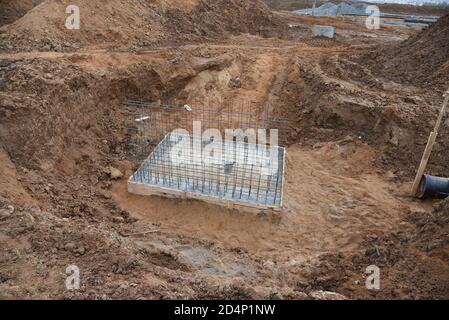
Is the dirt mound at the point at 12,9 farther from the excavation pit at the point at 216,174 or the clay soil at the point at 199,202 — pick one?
the excavation pit at the point at 216,174

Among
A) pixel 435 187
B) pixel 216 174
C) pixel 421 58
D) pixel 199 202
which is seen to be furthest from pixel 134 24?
pixel 435 187

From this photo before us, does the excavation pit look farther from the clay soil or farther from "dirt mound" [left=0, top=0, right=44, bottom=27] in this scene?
"dirt mound" [left=0, top=0, right=44, bottom=27]

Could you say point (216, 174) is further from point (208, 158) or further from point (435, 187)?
point (435, 187)

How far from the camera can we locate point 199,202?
6.21 metres

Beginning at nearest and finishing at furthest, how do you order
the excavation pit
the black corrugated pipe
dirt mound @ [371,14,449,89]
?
the excavation pit
the black corrugated pipe
dirt mound @ [371,14,449,89]

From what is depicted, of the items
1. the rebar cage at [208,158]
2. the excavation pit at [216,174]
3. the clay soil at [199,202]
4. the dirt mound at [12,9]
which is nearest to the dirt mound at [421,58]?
the clay soil at [199,202]

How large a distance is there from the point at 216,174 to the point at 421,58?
7.26 meters

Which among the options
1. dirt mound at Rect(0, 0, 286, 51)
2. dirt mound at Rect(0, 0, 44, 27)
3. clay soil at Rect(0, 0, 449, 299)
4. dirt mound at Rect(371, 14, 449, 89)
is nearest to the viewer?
clay soil at Rect(0, 0, 449, 299)

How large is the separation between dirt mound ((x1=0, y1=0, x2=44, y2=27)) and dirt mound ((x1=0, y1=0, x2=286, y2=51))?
2.07m

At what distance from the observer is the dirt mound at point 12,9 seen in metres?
10.9

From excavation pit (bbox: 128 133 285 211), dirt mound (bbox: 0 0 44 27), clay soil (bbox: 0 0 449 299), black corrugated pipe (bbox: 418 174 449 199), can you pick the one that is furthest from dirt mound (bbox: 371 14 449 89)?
dirt mound (bbox: 0 0 44 27)

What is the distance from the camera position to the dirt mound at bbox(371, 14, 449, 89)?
9.34 meters

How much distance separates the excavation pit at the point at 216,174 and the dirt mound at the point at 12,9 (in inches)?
279
